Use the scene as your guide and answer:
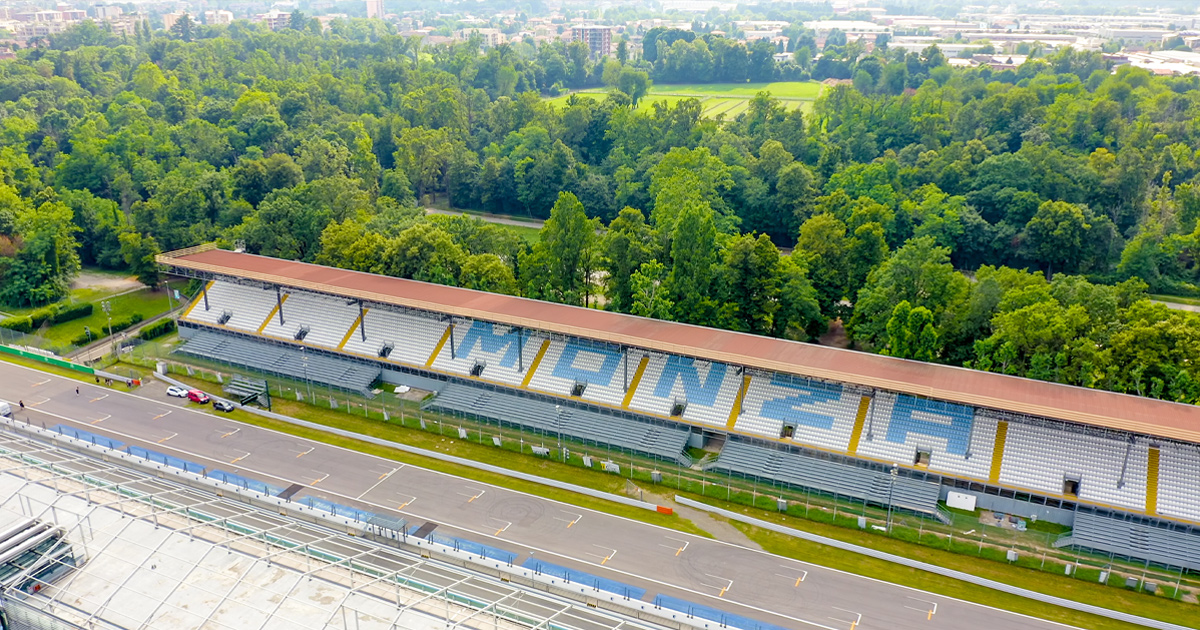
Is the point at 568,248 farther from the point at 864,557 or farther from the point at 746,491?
the point at 864,557

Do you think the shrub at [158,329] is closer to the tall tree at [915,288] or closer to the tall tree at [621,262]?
the tall tree at [621,262]

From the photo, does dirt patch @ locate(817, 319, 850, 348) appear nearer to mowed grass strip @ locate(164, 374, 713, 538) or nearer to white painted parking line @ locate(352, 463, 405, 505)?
mowed grass strip @ locate(164, 374, 713, 538)

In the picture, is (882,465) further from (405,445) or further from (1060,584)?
Answer: (405,445)

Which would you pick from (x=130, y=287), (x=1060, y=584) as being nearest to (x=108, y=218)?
(x=130, y=287)

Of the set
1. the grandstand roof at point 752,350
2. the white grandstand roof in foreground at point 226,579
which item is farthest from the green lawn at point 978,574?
the white grandstand roof in foreground at point 226,579

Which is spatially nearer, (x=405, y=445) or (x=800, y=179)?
(x=405, y=445)

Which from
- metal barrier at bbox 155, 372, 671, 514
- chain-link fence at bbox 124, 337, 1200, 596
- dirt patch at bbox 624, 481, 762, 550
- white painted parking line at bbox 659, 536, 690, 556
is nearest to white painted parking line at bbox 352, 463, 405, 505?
metal barrier at bbox 155, 372, 671, 514

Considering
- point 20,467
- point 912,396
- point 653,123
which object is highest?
point 653,123

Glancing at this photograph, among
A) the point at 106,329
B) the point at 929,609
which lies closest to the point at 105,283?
the point at 106,329
